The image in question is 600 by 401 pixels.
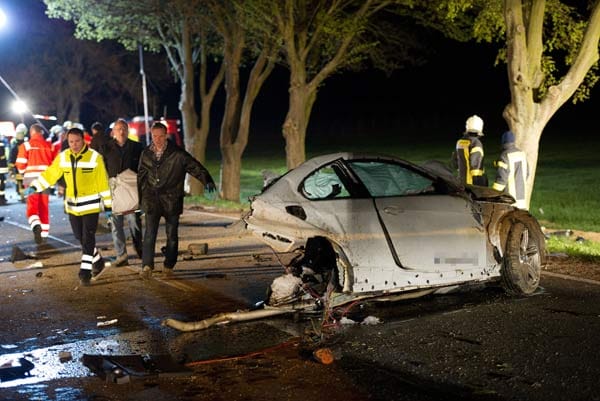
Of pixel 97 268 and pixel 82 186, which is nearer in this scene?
pixel 82 186

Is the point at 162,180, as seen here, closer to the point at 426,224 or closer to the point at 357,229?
the point at 357,229

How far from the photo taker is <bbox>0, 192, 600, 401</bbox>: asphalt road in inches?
225

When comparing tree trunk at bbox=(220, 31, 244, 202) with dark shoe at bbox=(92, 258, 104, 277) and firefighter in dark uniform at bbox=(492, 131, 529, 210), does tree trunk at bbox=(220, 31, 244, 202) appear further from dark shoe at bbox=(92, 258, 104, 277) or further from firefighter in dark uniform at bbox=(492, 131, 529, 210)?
firefighter in dark uniform at bbox=(492, 131, 529, 210)

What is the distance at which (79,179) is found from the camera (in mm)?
9820

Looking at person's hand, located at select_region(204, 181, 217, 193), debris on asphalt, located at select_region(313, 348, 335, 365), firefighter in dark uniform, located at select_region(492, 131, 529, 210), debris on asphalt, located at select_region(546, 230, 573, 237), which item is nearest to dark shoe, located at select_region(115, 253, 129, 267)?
person's hand, located at select_region(204, 181, 217, 193)

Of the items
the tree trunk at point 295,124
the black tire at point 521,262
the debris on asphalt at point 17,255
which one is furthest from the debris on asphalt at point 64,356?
the tree trunk at point 295,124

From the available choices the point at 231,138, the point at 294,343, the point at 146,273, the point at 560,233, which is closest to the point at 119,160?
the point at 146,273

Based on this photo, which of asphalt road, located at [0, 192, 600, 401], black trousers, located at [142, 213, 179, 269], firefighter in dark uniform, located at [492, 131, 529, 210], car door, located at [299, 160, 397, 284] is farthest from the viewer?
firefighter in dark uniform, located at [492, 131, 529, 210]

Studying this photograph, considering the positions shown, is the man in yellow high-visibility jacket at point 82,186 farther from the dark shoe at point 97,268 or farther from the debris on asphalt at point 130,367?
the debris on asphalt at point 130,367

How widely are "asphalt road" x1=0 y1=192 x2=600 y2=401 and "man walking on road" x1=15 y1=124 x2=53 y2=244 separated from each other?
327 cm

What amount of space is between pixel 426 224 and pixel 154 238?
151 inches

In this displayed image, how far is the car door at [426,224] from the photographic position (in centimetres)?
760

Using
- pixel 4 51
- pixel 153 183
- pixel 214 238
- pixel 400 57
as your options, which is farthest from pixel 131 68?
pixel 153 183

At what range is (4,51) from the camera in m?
49.5
